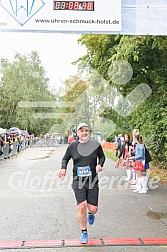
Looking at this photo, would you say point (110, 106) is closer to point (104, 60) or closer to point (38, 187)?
point (104, 60)

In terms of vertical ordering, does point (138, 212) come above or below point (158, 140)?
below

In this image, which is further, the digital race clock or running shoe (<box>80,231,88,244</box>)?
the digital race clock

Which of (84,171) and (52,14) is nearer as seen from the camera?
(84,171)

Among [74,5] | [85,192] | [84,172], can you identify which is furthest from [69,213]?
[74,5]

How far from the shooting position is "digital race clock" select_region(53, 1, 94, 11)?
7.30m

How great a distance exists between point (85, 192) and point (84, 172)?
32cm

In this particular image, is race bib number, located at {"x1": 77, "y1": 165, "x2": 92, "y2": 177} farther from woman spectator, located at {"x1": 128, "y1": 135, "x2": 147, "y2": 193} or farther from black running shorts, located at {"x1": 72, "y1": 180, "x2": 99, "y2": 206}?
woman spectator, located at {"x1": 128, "y1": 135, "x2": 147, "y2": 193}

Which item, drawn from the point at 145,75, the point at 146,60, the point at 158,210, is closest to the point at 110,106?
the point at 145,75

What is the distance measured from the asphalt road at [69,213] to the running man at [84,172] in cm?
52

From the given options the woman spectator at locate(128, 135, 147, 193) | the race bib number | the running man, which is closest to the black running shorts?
the running man

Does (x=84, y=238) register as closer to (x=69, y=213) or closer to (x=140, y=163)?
(x=69, y=213)

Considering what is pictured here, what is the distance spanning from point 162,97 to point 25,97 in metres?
22.6

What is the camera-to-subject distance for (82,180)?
591 cm

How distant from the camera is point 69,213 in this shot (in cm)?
786
